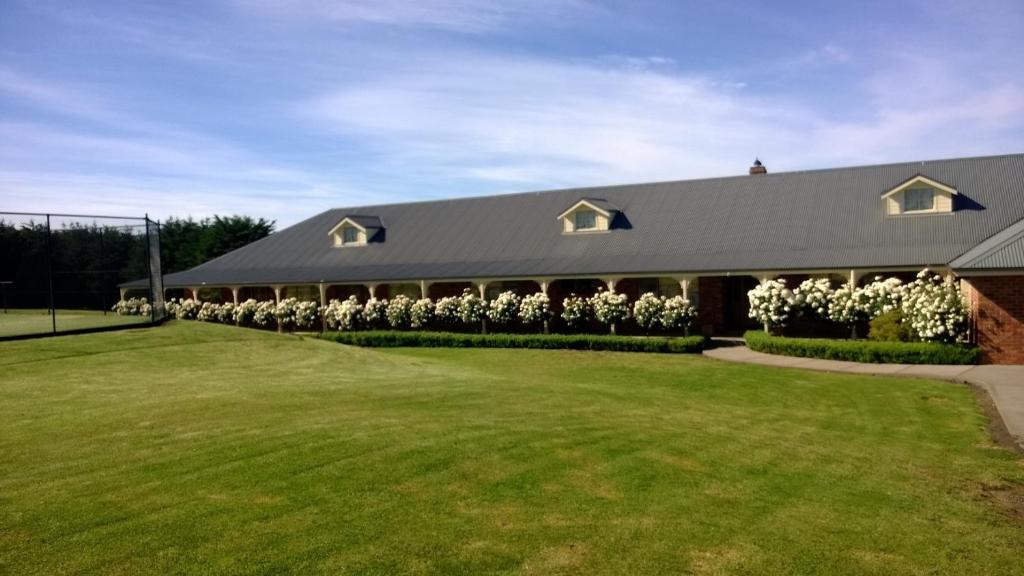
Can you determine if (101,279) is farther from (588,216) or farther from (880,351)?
(588,216)

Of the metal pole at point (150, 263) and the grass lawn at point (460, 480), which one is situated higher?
the metal pole at point (150, 263)

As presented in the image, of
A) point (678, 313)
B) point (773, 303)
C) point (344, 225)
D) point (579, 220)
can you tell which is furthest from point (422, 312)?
point (773, 303)

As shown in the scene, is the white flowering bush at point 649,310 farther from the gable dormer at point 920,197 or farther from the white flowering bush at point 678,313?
the gable dormer at point 920,197

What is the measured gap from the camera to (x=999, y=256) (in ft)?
67.6

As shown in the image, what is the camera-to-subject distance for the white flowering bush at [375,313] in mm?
35156

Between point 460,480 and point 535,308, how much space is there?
24.0 meters

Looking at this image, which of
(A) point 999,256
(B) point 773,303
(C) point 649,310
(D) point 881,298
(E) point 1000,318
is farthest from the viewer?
(C) point 649,310

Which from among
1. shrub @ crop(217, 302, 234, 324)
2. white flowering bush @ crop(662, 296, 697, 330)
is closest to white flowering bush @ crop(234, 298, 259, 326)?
shrub @ crop(217, 302, 234, 324)

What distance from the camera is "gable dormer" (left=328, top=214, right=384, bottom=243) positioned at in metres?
41.3

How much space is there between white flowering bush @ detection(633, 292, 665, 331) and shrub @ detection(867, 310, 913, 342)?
24.8 feet

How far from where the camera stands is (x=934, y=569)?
5.91 metres

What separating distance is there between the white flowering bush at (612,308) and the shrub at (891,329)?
9111mm

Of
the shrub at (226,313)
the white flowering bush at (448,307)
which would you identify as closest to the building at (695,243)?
the shrub at (226,313)

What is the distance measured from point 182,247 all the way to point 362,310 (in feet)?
112
